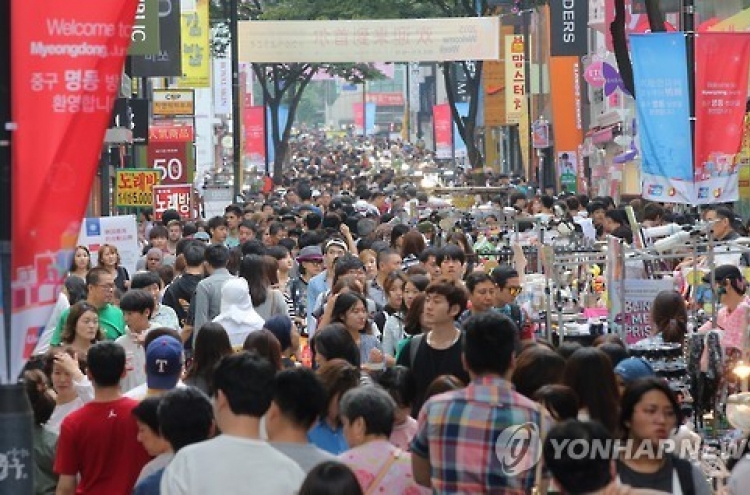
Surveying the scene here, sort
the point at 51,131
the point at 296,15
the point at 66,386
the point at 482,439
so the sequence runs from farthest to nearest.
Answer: the point at 296,15 → the point at 66,386 → the point at 482,439 → the point at 51,131

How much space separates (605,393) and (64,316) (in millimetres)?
5722

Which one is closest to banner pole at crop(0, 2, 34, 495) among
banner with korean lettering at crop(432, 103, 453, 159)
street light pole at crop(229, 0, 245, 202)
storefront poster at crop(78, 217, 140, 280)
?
storefront poster at crop(78, 217, 140, 280)

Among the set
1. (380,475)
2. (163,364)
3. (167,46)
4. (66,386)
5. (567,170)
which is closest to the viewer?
(380,475)

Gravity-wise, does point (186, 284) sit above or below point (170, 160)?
below

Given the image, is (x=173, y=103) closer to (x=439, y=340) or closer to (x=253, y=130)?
(x=253, y=130)

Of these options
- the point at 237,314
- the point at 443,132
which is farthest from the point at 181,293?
the point at 443,132

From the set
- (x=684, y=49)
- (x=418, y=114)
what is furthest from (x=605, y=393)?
(x=418, y=114)

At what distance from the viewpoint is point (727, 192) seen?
16625mm

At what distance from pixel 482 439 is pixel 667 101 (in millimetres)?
9871

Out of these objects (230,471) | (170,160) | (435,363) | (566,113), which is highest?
(566,113)

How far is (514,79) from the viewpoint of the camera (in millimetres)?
52156

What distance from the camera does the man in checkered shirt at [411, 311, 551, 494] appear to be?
23.1 ft

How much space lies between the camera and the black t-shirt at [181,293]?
50.9 ft

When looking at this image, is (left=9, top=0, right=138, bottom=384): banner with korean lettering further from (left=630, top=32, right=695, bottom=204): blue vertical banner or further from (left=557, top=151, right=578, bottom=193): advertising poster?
(left=557, top=151, right=578, bottom=193): advertising poster
